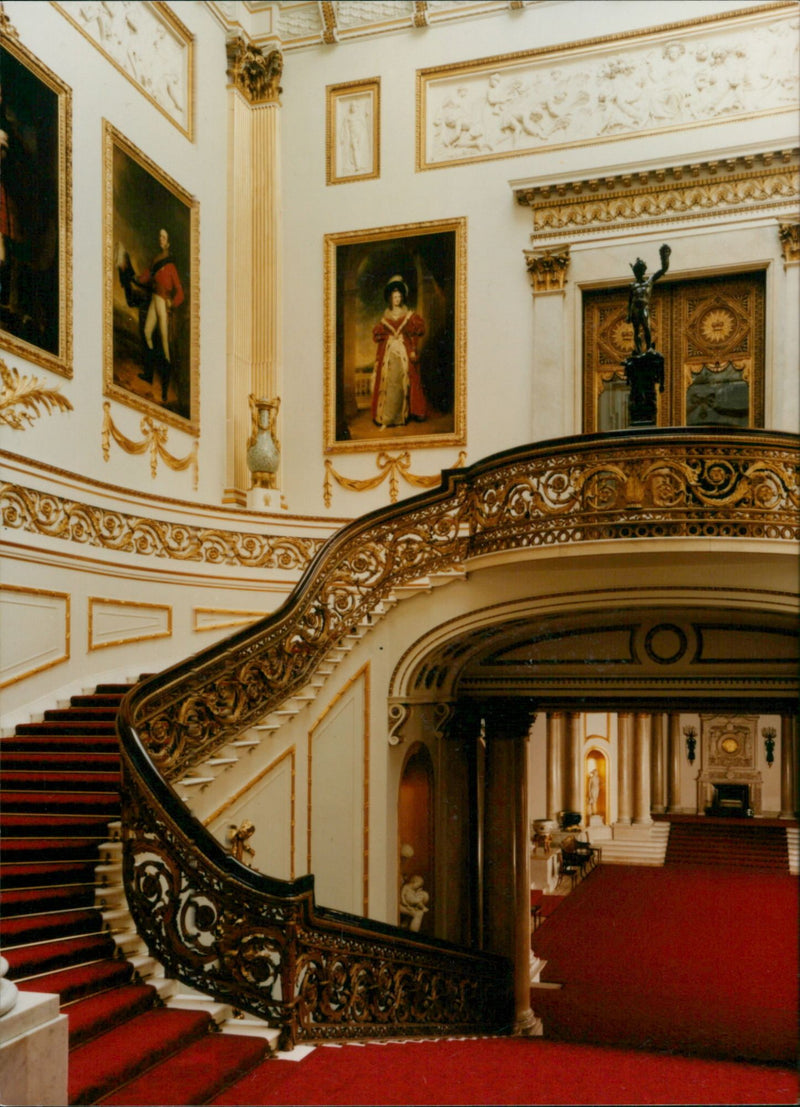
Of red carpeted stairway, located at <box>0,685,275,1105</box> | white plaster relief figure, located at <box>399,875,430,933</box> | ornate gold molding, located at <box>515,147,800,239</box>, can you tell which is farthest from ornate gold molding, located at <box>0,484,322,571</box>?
ornate gold molding, located at <box>515,147,800,239</box>

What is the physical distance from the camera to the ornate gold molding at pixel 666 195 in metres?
9.01

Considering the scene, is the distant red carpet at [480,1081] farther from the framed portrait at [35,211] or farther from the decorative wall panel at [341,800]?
the framed portrait at [35,211]

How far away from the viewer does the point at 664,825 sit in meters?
17.9

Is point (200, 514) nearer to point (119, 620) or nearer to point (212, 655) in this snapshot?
point (119, 620)

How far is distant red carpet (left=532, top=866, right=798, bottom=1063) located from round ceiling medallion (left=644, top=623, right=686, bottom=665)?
321 cm

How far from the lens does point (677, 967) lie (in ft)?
32.9

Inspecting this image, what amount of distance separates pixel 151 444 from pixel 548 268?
4474 mm

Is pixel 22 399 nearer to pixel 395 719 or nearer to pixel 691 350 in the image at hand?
pixel 395 719

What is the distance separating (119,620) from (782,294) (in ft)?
22.6

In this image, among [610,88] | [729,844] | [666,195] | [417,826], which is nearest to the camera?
[417,826]

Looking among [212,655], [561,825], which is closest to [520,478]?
[212,655]

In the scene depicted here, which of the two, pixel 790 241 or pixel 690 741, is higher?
pixel 790 241

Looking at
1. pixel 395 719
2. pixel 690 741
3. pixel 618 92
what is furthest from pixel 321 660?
pixel 690 741

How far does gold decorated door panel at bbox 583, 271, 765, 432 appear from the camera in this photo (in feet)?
30.6
